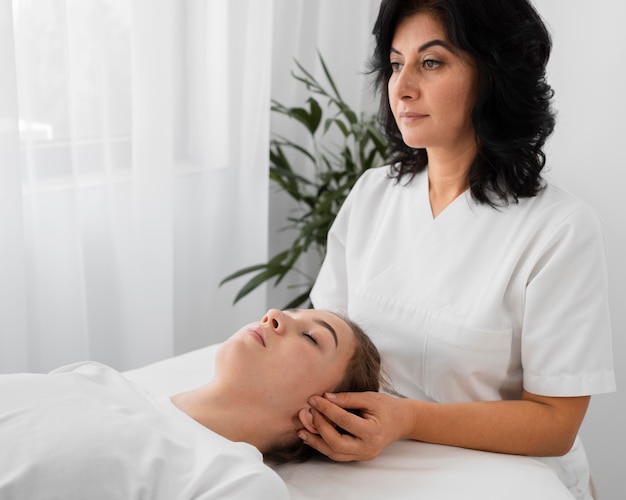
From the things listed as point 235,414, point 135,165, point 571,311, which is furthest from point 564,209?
point 135,165

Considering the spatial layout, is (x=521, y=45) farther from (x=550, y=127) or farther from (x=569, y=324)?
(x=569, y=324)

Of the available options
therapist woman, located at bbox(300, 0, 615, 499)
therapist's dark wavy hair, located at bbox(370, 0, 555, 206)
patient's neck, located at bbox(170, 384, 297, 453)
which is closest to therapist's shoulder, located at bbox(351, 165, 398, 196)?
therapist woman, located at bbox(300, 0, 615, 499)

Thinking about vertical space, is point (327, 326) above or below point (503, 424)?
above

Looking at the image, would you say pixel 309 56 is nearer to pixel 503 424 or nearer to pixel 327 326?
pixel 327 326

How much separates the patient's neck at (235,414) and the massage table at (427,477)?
0.08 m

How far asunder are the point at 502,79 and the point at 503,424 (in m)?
0.64

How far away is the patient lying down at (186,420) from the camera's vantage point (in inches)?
43.3

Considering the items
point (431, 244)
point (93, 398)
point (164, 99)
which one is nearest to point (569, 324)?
point (431, 244)

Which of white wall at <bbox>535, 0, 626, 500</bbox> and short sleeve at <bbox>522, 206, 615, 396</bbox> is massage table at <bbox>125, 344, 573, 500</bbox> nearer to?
short sleeve at <bbox>522, 206, 615, 396</bbox>

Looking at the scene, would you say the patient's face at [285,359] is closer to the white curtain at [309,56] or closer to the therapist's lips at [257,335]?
the therapist's lips at [257,335]

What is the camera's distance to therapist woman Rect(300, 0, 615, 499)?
1412mm

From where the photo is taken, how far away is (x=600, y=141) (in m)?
2.28

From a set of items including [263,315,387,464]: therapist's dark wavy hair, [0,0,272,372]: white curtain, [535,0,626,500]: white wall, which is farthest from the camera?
[535,0,626,500]: white wall

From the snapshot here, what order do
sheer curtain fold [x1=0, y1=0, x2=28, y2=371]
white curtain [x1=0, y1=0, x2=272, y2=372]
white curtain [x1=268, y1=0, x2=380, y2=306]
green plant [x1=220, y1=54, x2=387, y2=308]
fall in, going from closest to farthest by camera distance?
sheer curtain fold [x1=0, y1=0, x2=28, y2=371] → white curtain [x1=0, y1=0, x2=272, y2=372] → green plant [x1=220, y1=54, x2=387, y2=308] → white curtain [x1=268, y1=0, x2=380, y2=306]
